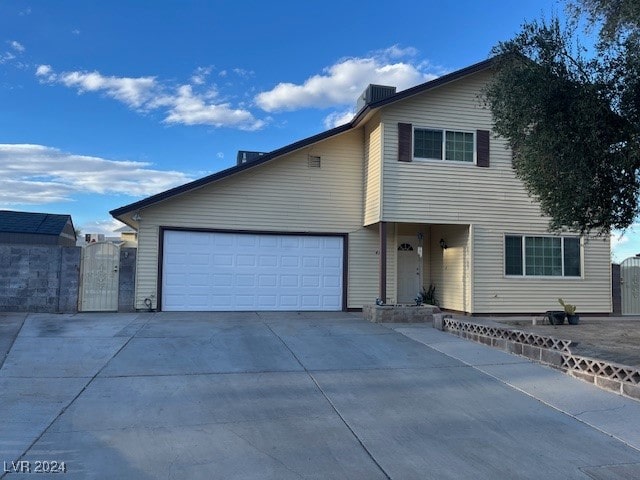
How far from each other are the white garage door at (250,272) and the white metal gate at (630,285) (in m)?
8.67

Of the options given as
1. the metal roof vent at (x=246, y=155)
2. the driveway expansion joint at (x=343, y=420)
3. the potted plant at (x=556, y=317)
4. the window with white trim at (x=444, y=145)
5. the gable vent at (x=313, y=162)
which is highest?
the metal roof vent at (x=246, y=155)

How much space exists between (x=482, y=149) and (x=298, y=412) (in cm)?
1091

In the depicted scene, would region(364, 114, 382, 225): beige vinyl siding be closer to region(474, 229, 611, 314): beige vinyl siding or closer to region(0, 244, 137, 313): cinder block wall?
region(474, 229, 611, 314): beige vinyl siding

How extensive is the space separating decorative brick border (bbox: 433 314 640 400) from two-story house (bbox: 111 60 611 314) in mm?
3552

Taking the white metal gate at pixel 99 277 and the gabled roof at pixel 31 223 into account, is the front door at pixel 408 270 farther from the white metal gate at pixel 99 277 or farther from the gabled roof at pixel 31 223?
the gabled roof at pixel 31 223

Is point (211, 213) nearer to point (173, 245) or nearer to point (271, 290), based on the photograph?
point (173, 245)

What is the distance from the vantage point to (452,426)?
567cm

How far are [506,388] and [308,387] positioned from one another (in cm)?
275

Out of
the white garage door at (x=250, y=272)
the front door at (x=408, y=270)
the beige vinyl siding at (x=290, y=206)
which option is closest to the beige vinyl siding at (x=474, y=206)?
the front door at (x=408, y=270)

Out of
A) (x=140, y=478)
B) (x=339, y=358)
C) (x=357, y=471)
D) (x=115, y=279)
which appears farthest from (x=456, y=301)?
(x=140, y=478)

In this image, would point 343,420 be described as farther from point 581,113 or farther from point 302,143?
point 302,143

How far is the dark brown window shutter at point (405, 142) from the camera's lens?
46.0ft

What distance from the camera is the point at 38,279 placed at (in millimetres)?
13000

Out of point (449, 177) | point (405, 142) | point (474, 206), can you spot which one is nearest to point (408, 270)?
point (474, 206)
